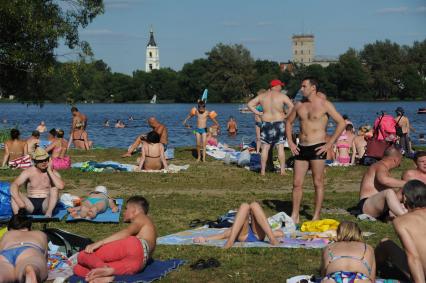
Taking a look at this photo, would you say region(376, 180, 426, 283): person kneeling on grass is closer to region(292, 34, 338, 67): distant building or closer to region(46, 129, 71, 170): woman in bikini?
region(46, 129, 71, 170): woman in bikini

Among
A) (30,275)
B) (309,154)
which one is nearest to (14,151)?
(309,154)

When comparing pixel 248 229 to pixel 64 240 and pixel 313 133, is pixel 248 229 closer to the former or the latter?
pixel 313 133

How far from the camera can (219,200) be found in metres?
11.1

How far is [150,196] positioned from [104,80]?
110030mm

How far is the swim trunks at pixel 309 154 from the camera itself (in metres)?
8.86

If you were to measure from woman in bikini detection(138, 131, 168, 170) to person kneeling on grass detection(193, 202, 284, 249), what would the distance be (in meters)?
6.68

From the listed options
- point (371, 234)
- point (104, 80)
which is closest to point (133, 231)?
point (371, 234)

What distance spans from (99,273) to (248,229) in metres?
2.23

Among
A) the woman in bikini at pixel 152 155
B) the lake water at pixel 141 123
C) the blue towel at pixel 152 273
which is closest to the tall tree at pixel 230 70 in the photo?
the lake water at pixel 141 123

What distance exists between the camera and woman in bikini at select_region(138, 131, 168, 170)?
14398 mm

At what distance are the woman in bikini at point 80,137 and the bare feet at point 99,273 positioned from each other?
15.3 meters

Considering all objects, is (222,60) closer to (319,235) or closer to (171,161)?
(171,161)

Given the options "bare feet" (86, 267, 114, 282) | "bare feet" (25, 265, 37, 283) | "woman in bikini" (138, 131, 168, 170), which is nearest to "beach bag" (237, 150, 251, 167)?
"woman in bikini" (138, 131, 168, 170)

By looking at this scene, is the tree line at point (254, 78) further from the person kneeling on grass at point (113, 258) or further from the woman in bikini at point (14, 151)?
the person kneeling on grass at point (113, 258)
